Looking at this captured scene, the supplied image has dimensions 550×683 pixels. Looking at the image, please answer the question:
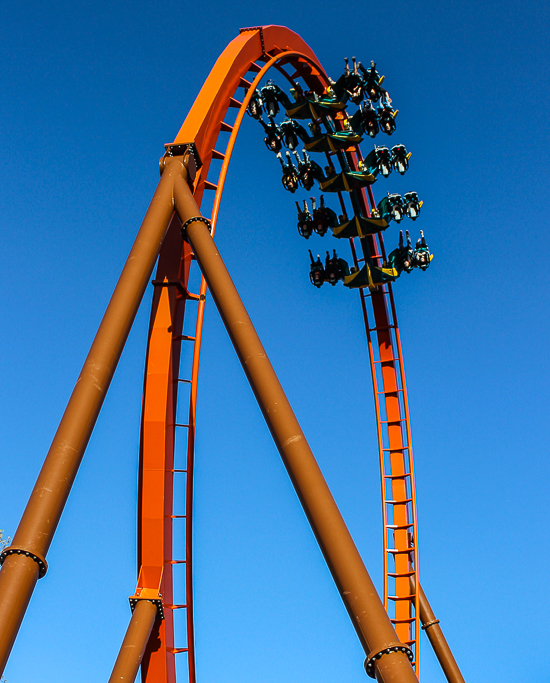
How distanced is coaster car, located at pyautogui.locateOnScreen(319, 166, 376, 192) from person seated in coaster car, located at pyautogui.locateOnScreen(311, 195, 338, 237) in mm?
294

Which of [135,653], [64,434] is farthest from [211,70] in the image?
[135,653]

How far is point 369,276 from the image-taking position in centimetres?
1238

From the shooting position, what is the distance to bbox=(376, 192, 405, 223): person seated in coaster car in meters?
11.7

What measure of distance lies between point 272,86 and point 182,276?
4.10 metres

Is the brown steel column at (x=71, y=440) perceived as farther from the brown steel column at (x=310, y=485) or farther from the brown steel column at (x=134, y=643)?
the brown steel column at (x=134, y=643)

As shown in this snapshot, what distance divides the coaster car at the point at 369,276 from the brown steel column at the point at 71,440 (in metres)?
6.59

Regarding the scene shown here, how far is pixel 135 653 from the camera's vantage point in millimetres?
6141

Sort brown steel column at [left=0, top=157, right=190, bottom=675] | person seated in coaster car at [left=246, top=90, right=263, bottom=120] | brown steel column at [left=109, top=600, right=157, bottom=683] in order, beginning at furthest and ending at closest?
1. person seated in coaster car at [left=246, top=90, right=263, bottom=120]
2. brown steel column at [left=109, top=600, right=157, bottom=683]
3. brown steel column at [left=0, top=157, right=190, bottom=675]

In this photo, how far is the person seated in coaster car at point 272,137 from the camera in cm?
1123

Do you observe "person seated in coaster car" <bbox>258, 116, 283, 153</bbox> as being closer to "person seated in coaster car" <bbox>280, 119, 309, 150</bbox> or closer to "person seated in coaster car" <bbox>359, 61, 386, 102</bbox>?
"person seated in coaster car" <bbox>280, 119, 309, 150</bbox>

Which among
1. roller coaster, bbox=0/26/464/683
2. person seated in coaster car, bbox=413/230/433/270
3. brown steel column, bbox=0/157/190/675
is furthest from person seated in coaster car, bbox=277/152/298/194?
brown steel column, bbox=0/157/190/675

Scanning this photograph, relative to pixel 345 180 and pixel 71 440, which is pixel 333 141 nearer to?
pixel 345 180

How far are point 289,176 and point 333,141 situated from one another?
39.9 inches

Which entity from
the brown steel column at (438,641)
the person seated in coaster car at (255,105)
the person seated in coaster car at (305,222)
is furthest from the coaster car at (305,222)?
the brown steel column at (438,641)
